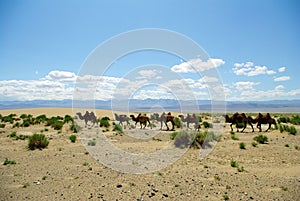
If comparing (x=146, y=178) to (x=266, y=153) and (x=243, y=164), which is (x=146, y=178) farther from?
(x=266, y=153)

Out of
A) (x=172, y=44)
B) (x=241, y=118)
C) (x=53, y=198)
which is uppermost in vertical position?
(x=172, y=44)

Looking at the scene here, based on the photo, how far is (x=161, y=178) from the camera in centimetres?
1077

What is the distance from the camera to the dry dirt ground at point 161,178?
8953mm

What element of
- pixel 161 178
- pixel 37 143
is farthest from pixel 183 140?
pixel 37 143

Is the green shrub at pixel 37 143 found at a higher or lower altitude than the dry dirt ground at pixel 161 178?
higher

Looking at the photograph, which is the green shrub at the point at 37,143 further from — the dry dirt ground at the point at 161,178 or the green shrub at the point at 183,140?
the green shrub at the point at 183,140

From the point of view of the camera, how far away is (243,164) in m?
13.0

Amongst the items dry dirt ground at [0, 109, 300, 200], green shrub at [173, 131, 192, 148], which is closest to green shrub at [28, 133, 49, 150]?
dry dirt ground at [0, 109, 300, 200]

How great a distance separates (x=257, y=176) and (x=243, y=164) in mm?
2051

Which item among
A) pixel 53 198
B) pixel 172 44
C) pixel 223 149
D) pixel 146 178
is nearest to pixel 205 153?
pixel 223 149

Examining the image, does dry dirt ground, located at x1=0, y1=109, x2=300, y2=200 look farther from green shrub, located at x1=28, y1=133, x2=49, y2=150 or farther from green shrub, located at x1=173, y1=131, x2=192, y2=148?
green shrub, located at x1=173, y1=131, x2=192, y2=148

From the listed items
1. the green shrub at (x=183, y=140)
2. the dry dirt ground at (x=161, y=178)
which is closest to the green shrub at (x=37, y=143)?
the dry dirt ground at (x=161, y=178)

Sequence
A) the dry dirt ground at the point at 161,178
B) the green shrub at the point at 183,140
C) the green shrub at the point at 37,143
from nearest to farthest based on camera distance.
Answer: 1. the dry dirt ground at the point at 161,178
2. the green shrub at the point at 37,143
3. the green shrub at the point at 183,140

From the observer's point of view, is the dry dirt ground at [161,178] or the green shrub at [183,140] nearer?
the dry dirt ground at [161,178]
